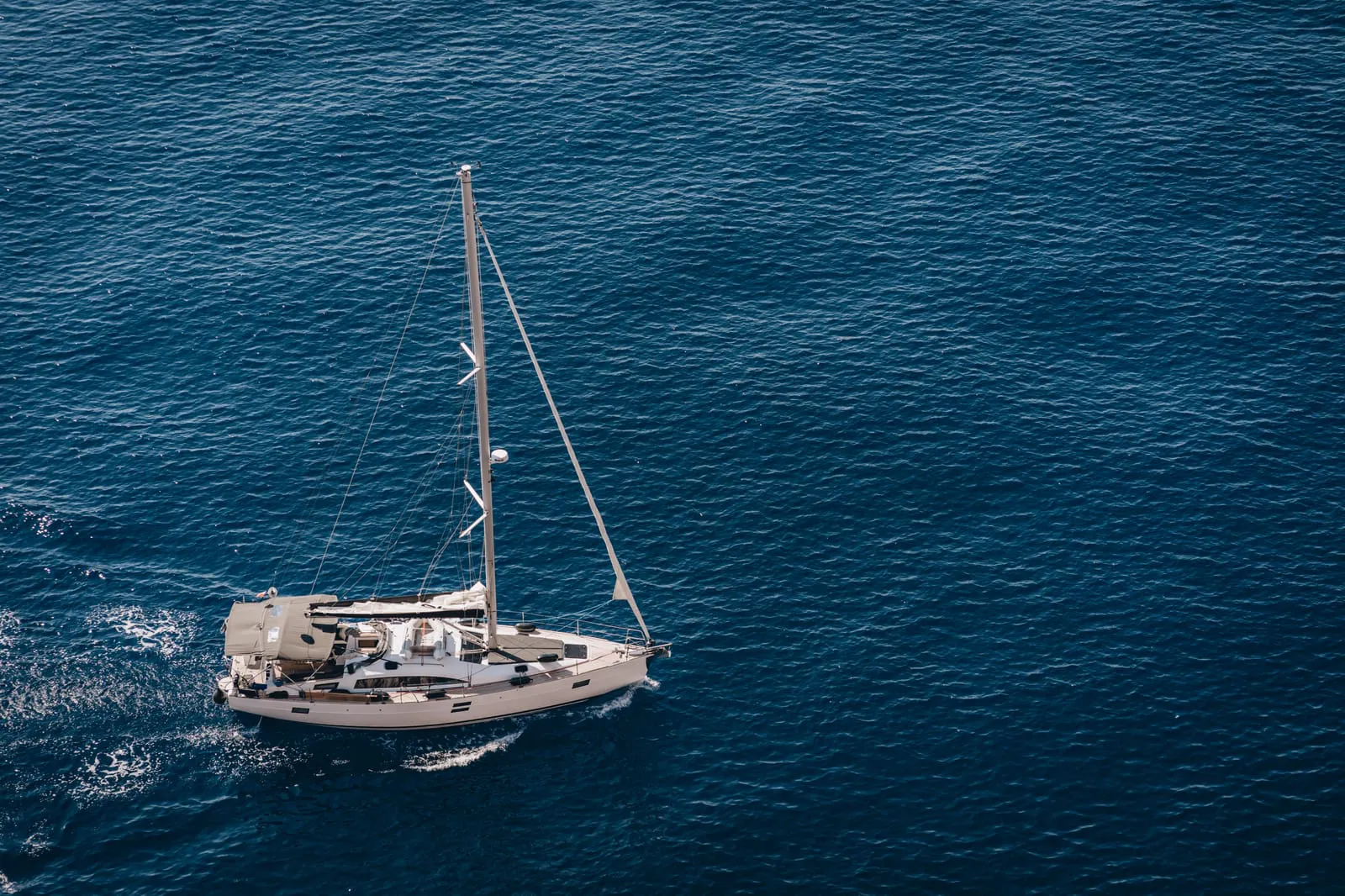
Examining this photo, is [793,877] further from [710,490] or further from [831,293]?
[831,293]

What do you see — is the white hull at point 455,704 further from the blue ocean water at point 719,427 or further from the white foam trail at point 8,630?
the white foam trail at point 8,630

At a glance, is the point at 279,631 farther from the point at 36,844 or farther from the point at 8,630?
the point at 8,630

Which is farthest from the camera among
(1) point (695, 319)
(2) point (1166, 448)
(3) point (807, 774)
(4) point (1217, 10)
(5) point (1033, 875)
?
(4) point (1217, 10)

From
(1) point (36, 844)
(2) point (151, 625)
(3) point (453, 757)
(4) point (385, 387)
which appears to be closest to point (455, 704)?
(3) point (453, 757)

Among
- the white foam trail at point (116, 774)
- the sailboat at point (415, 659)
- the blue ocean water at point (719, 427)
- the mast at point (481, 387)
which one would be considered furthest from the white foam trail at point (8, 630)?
the mast at point (481, 387)

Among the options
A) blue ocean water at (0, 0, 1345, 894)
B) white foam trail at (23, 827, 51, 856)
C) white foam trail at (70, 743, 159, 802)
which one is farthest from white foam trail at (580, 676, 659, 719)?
white foam trail at (23, 827, 51, 856)

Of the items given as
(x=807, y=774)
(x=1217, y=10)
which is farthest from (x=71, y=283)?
(x=1217, y=10)
